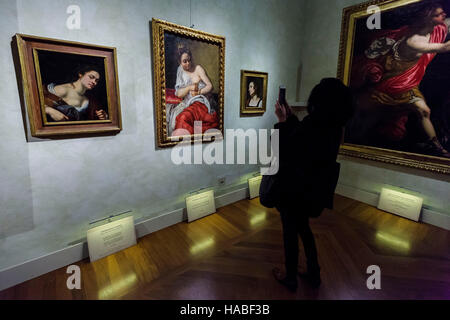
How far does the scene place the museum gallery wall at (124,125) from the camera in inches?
76.5

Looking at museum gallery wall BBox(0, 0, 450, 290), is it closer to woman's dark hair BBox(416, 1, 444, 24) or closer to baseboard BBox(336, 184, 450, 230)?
baseboard BBox(336, 184, 450, 230)

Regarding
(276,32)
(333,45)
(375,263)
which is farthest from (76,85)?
(333,45)

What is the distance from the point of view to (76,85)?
83.4 inches

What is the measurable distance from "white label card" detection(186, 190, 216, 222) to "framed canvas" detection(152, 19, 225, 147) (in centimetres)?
81

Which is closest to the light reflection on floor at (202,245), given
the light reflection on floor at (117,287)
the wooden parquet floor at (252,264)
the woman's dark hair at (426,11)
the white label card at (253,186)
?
the wooden parquet floor at (252,264)

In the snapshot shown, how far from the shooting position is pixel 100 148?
2365 millimetres

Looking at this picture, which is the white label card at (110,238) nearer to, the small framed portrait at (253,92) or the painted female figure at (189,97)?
the painted female figure at (189,97)

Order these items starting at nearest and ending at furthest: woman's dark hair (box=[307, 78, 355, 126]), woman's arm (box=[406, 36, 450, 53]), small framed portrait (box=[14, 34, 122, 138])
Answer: woman's dark hair (box=[307, 78, 355, 126]), small framed portrait (box=[14, 34, 122, 138]), woman's arm (box=[406, 36, 450, 53])

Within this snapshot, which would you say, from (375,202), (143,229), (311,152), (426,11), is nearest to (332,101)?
(311,152)

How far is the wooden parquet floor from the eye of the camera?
6.70ft

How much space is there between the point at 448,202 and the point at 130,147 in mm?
4079

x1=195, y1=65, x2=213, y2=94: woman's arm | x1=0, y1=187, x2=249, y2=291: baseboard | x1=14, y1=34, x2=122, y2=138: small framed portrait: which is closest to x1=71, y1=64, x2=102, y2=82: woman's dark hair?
x1=14, y1=34, x2=122, y2=138: small framed portrait

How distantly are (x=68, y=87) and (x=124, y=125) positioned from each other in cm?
59

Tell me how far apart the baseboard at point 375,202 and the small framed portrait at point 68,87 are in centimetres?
374
